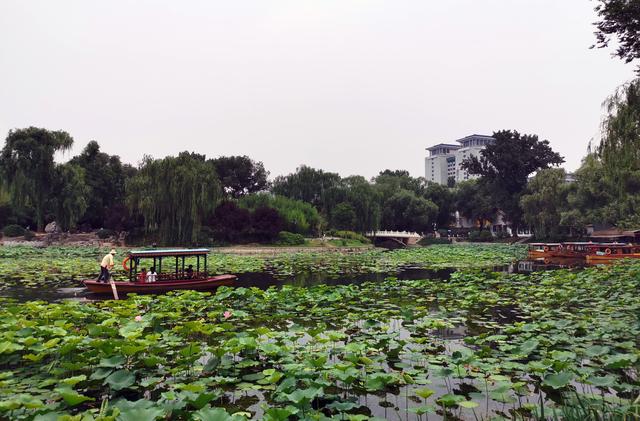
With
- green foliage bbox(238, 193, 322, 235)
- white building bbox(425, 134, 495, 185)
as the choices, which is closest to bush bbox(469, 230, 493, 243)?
green foliage bbox(238, 193, 322, 235)

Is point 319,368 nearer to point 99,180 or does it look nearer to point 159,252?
point 159,252

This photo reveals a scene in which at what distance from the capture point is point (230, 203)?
31.6 metres

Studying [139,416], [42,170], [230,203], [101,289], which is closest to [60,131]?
[42,170]

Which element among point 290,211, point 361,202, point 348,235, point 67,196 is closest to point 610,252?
point 348,235

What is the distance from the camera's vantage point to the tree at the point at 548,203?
34.0 metres

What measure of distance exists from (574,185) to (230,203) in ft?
85.0

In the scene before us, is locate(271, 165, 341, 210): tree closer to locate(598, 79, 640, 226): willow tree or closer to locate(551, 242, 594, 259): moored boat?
locate(551, 242, 594, 259): moored boat

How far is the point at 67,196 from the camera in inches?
1136

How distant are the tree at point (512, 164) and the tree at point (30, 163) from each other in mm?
39260

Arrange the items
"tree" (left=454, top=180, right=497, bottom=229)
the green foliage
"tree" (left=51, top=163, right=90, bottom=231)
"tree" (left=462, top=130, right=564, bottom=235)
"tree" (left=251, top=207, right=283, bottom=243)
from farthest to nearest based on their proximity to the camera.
Result: "tree" (left=454, top=180, right=497, bottom=229)
"tree" (left=462, top=130, right=564, bottom=235)
the green foliage
"tree" (left=251, top=207, right=283, bottom=243)
"tree" (left=51, top=163, right=90, bottom=231)

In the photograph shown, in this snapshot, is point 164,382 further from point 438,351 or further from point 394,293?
point 394,293

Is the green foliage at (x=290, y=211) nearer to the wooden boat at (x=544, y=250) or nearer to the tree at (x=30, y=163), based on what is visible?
the tree at (x=30, y=163)

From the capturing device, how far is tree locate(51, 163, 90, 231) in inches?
1134

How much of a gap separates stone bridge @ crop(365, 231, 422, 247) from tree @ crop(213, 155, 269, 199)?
49.4 feet
